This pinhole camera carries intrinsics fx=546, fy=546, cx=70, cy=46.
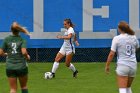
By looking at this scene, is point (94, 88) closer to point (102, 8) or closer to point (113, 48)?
point (113, 48)

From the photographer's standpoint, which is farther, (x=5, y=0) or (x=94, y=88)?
(x=5, y=0)

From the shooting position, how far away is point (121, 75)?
11.2m

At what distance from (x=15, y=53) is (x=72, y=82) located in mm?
5524

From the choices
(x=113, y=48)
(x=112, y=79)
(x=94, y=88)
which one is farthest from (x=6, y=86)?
(x=113, y=48)

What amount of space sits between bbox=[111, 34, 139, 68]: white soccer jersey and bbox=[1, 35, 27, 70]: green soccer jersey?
190 centimetres

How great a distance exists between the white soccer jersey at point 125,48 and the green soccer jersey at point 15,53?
6.22ft

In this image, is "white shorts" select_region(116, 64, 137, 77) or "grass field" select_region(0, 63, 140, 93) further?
"grass field" select_region(0, 63, 140, 93)

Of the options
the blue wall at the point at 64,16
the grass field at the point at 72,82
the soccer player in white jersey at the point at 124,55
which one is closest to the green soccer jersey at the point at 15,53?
the soccer player in white jersey at the point at 124,55

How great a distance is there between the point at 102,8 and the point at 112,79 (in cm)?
656

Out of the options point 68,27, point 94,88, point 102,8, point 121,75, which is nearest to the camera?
point 121,75

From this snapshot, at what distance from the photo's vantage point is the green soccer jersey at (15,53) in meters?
11.3

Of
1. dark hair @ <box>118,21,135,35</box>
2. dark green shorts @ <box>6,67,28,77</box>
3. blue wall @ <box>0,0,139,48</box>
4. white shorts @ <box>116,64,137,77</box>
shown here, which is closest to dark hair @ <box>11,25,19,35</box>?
dark green shorts @ <box>6,67,28,77</box>

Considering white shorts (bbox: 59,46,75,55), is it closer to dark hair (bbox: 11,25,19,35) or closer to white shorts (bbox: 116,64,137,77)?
dark hair (bbox: 11,25,19,35)

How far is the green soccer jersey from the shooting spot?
1133cm
